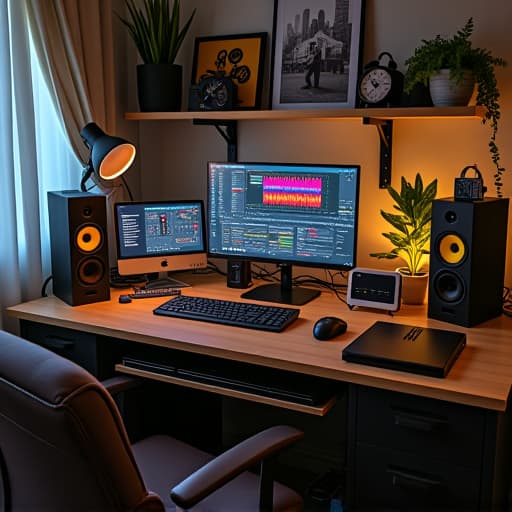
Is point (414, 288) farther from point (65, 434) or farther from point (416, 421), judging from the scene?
point (65, 434)

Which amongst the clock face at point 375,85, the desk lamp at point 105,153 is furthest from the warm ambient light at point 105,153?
the clock face at point 375,85

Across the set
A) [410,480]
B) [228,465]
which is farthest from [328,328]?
[228,465]

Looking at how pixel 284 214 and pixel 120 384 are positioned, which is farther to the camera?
pixel 284 214

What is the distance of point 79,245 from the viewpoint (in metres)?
2.14

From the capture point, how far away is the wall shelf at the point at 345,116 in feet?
6.49

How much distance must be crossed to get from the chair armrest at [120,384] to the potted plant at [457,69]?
1165 millimetres

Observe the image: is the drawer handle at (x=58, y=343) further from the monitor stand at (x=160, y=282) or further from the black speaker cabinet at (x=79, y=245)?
the monitor stand at (x=160, y=282)

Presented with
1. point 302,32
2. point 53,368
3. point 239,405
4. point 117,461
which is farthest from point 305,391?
point 302,32

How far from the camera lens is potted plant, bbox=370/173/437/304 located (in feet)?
6.99

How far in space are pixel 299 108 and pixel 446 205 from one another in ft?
2.26

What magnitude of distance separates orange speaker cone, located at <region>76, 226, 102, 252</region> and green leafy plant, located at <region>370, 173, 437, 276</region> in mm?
897

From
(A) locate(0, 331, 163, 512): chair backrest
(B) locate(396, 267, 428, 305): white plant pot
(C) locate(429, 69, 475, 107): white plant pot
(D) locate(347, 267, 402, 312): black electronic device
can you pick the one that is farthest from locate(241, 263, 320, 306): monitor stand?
(A) locate(0, 331, 163, 512): chair backrest

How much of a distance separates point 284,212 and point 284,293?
0.91ft

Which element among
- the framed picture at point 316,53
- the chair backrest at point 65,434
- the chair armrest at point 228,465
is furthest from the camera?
Result: the framed picture at point 316,53
